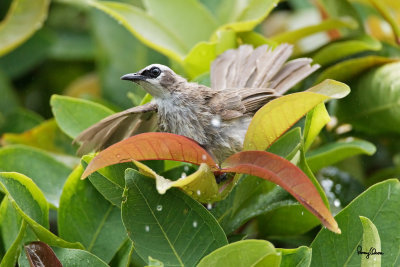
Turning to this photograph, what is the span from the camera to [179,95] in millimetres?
2270

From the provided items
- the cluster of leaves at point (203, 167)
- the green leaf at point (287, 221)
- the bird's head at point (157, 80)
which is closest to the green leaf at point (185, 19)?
the cluster of leaves at point (203, 167)

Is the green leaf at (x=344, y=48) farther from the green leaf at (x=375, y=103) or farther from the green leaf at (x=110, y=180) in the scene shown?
the green leaf at (x=110, y=180)

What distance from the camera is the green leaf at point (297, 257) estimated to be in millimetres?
1551

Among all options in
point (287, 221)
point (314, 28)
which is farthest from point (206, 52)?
point (287, 221)

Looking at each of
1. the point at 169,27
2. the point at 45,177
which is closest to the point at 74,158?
the point at 45,177

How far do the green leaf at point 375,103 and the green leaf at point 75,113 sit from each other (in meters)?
1.04

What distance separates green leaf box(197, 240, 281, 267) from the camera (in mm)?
1432

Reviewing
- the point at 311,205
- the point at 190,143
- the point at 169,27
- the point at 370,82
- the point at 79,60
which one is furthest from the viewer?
the point at 79,60

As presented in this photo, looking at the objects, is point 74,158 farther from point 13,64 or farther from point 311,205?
point 311,205

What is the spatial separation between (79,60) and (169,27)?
4.61ft

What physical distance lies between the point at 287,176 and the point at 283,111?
0.23m

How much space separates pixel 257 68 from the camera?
2.44 m

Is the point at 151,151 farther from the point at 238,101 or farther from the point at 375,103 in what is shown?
the point at 375,103

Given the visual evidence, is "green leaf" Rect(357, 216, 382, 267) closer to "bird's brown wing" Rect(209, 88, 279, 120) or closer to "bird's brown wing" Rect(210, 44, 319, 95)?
"bird's brown wing" Rect(209, 88, 279, 120)
